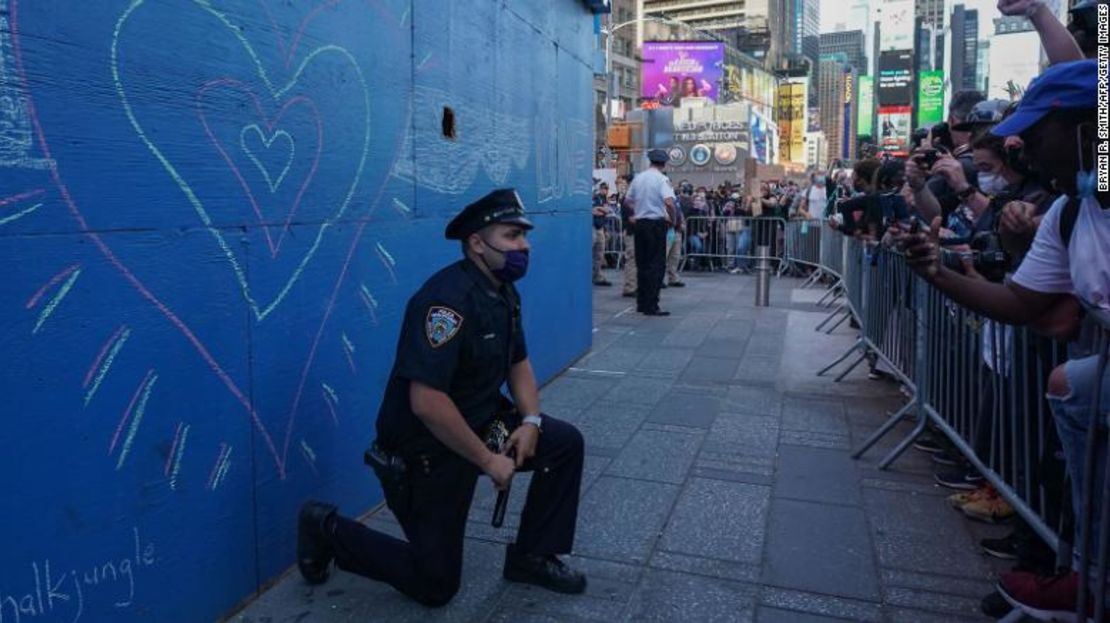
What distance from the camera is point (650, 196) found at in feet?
34.9

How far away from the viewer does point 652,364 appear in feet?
25.8

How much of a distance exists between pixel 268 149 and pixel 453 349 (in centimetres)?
104

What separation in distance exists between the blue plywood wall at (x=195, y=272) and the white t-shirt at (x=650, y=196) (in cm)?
A: 626

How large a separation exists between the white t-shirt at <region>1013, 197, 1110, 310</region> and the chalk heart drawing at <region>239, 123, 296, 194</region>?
262 centimetres

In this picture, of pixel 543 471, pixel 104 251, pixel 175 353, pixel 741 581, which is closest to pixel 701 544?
pixel 741 581

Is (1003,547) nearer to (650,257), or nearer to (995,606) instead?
(995,606)

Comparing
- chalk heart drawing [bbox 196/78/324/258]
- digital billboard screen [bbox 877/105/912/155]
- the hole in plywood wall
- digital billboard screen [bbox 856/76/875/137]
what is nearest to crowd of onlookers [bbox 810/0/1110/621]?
chalk heart drawing [bbox 196/78/324/258]

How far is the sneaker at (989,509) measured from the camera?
13.4 ft

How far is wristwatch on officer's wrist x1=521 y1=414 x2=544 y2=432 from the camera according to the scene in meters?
3.34

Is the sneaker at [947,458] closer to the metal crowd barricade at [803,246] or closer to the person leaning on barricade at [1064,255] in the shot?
the person leaning on barricade at [1064,255]

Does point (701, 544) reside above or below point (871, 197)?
below

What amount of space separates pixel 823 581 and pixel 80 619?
2.70 metres

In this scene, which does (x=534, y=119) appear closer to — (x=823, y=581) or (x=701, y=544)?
(x=701, y=544)

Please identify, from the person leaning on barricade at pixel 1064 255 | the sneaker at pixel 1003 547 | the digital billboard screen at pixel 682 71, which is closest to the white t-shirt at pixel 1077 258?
the person leaning on barricade at pixel 1064 255
